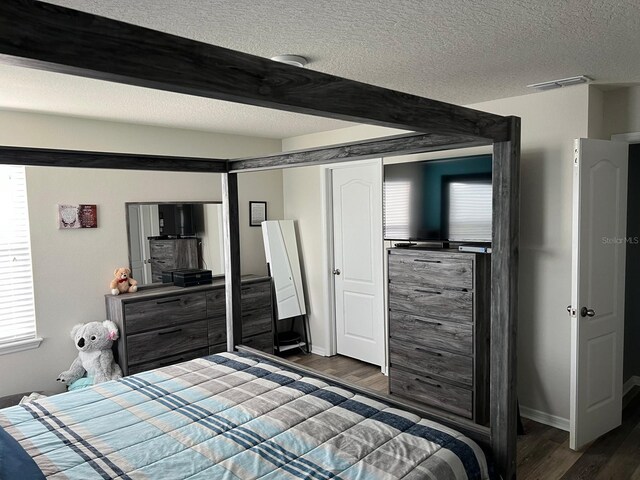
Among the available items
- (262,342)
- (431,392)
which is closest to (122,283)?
(262,342)

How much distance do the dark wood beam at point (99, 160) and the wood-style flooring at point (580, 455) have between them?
2731 millimetres

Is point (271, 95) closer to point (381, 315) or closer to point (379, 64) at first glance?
point (379, 64)

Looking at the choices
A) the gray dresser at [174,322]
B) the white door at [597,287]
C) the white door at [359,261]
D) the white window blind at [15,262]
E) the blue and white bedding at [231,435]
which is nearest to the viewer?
the blue and white bedding at [231,435]

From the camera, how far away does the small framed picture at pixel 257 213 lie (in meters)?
5.15

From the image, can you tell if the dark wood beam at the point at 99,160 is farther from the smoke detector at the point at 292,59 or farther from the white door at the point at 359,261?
the white door at the point at 359,261

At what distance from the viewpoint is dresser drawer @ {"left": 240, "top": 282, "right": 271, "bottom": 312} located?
4.67 meters

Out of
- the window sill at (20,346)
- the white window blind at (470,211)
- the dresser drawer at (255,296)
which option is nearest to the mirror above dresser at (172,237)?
the dresser drawer at (255,296)

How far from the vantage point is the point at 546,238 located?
3.34 metres

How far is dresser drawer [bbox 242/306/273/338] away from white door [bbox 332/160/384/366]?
75cm

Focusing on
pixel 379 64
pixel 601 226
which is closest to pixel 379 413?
pixel 379 64

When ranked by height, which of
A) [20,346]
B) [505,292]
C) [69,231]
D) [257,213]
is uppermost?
[257,213]

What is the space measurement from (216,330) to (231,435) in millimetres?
2465

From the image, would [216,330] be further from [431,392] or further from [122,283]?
[431,392]

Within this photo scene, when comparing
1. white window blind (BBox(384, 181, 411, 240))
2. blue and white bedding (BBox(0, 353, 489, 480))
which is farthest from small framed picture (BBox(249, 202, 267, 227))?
blue and white bedding (BBox(0, 353, 489, 480))
